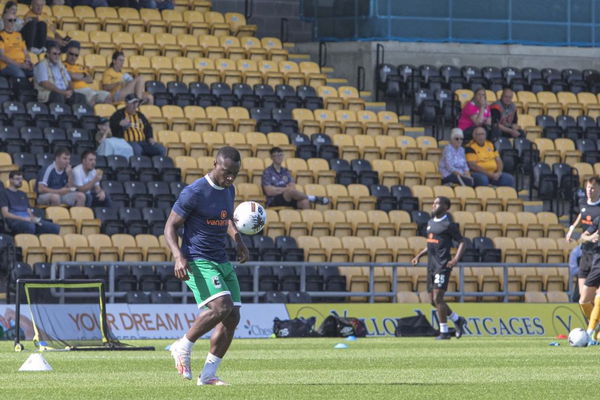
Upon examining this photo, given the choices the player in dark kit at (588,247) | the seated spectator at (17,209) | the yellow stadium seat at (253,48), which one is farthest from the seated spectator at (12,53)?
the player in dark kit at (588,247)

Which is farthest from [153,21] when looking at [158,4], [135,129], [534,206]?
[534,206]

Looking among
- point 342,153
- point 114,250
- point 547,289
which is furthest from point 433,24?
point 114,250

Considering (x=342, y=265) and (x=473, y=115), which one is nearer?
(x=342, y=265)

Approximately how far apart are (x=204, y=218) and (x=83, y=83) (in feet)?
54.7

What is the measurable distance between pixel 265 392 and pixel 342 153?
18905mm

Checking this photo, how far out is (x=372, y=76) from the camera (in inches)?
1352

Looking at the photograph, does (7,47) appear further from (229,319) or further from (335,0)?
(229,319)

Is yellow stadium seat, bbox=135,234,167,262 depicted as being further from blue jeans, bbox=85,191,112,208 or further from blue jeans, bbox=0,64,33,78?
blue jeans, bbox=0,64,33,78

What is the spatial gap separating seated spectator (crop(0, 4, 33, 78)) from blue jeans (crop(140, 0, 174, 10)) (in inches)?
202

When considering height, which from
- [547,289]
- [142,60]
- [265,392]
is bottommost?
[547,289]

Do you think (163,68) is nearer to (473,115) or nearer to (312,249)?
(312,249)

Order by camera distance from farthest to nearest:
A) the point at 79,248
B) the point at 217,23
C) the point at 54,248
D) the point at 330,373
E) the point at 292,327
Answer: the point at 217,23 < the point at 79,248 < the point at 54,248 < the point at 292,327 < the point at 330,373

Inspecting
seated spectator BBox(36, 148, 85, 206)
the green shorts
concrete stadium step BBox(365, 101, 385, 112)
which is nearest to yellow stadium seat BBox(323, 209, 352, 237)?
seated spectator BBox(36, 148, 85, 206)

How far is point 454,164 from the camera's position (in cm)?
3050
